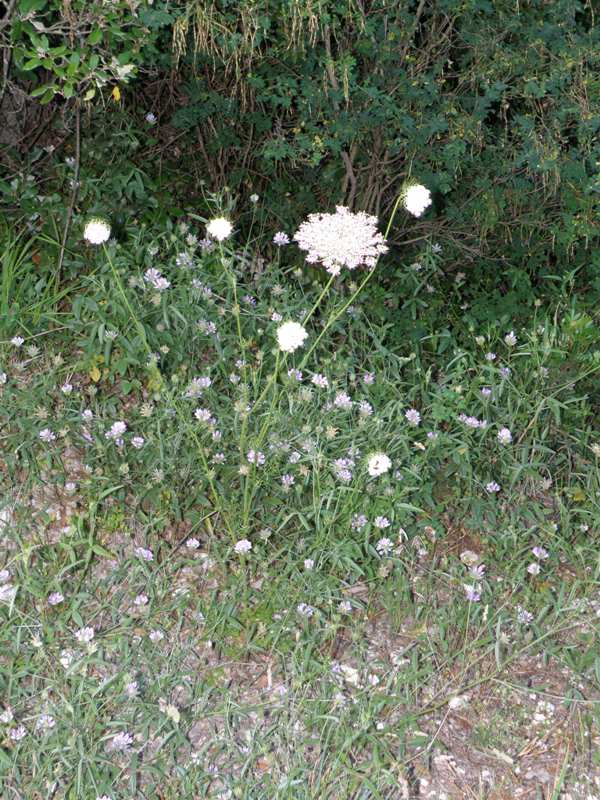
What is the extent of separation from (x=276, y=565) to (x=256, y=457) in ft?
1.19

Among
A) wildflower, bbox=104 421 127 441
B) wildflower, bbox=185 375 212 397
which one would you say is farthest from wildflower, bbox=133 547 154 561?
wildflower, bbox=185 375 212 397

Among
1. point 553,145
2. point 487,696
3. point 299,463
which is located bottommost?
point 487,696

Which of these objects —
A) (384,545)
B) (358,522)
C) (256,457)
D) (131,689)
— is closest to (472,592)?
(384,545)

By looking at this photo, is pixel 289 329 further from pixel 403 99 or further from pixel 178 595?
pixel 403 99

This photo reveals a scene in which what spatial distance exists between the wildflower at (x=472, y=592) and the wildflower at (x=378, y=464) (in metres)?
0.42

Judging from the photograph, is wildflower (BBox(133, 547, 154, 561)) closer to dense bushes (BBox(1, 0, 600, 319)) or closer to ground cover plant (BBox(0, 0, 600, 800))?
ground cover plant (BBox(0, 0, 600, 800))

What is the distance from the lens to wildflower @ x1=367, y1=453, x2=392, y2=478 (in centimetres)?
269

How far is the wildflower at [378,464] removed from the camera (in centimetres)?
269

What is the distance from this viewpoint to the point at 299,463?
2.97 meters

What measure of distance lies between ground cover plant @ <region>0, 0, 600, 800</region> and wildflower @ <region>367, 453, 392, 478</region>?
0.12m

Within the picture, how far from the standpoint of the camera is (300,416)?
3.10m

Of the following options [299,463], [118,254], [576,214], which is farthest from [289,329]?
[576,214]

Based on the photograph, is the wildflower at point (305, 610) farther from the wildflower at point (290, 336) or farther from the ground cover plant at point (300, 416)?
the wildflower at point (290, 336)

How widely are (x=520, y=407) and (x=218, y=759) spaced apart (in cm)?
161
